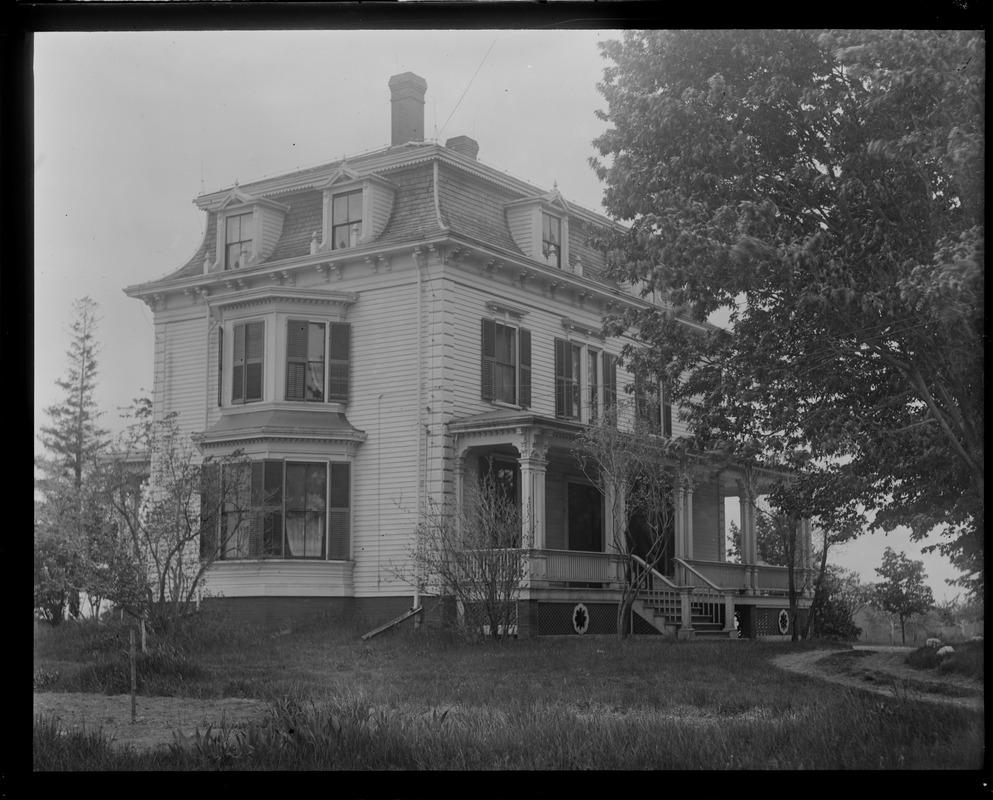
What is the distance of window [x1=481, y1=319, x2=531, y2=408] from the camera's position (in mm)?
11664

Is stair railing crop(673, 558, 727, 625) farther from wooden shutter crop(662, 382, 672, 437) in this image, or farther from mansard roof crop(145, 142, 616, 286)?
mansard roof crop(145, 142, 616, 286)

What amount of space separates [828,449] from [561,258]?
113 inches

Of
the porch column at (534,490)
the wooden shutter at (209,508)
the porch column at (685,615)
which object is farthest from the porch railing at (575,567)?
the wooden shutter at (209,508)

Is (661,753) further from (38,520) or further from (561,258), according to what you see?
(38,520)

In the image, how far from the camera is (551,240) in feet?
36.2

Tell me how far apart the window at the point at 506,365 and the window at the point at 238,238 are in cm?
227

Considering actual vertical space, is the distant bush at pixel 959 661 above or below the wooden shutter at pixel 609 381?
below

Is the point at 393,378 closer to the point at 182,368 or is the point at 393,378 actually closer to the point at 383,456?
the point at 383,456

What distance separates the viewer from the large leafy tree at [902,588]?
32.5 ft

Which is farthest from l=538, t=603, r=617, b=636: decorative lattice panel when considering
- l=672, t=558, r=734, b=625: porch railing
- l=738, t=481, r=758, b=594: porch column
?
l=738, t=481, r=758, b=594: porch column

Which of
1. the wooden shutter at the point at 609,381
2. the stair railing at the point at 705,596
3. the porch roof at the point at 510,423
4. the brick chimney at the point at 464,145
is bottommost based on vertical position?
the stair railing at the point at 705,596

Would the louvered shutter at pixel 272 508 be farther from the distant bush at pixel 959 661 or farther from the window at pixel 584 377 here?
the distant bush at pixel 959 661

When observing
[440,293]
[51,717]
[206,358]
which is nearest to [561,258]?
[440,293]

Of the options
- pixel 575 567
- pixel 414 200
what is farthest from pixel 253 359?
pixel 575 567
